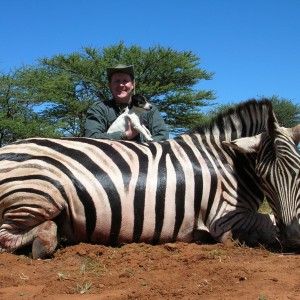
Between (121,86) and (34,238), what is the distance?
8.40 ft

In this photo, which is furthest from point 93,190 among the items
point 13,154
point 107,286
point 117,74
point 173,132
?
point 173,132

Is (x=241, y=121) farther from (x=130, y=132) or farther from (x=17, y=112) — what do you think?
(x=17, y=112)

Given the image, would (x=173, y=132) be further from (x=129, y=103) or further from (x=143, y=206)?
(x=143, y=206)

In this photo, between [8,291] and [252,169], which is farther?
[252,169]

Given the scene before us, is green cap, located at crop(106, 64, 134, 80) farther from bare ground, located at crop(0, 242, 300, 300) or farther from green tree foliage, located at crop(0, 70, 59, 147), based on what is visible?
green tree foliage, located at crop(0, 70, 59, 147)

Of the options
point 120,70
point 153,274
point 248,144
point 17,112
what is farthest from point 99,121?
point 17,112

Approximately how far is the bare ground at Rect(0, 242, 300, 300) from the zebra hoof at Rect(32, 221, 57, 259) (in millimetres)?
63

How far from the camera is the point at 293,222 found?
3.16 meters

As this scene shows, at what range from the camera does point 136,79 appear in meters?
20.0

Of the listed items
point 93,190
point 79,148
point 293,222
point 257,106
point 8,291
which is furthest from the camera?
point 257,106

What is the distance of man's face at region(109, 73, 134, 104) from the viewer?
533cm

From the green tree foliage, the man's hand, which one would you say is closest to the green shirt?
the man's hand

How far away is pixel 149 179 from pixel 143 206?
23 cm

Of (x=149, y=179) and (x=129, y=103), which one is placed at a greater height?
(x=129, y=103)
